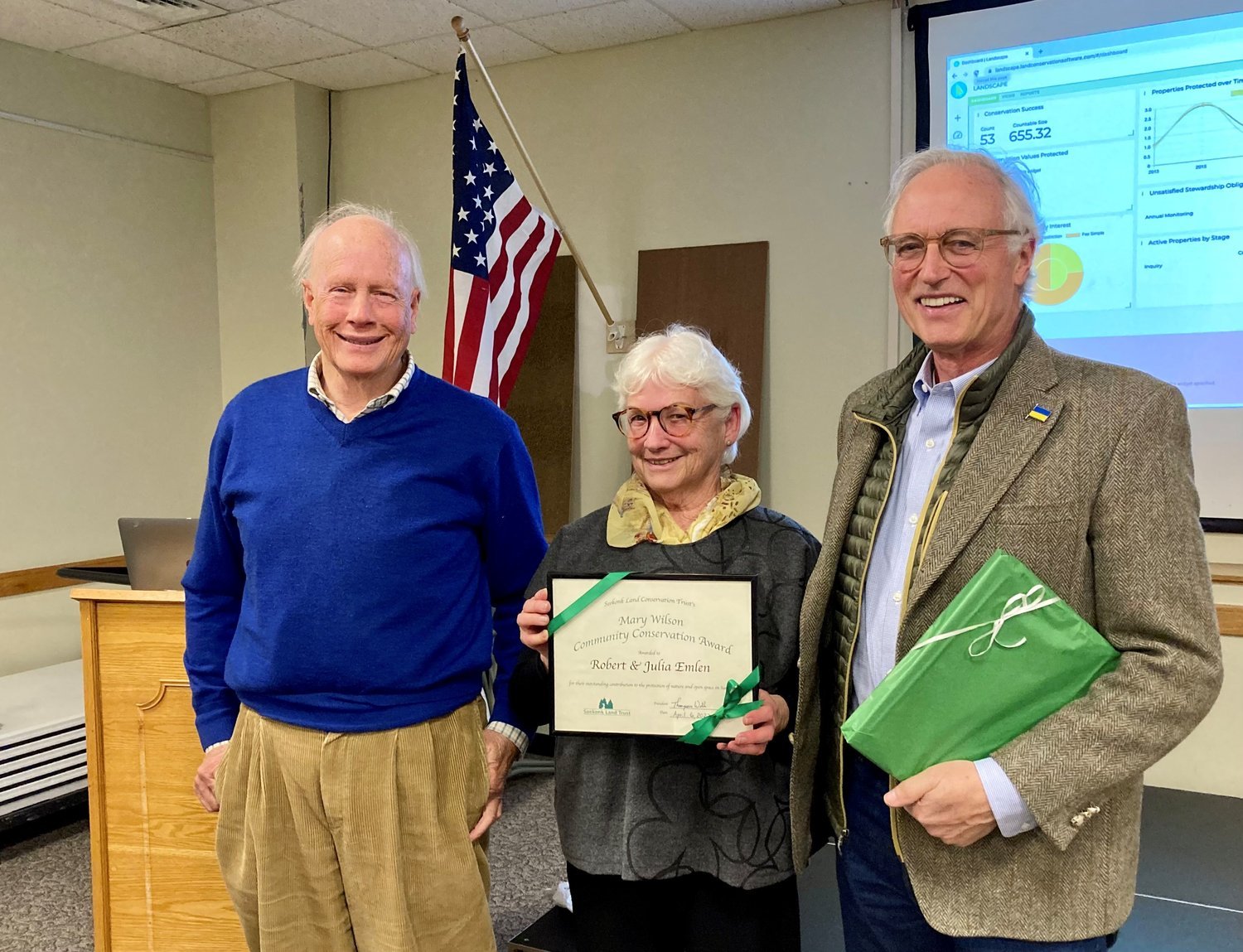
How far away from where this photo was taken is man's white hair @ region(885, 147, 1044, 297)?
1.24 m

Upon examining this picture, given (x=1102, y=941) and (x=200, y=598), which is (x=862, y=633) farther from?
(x=200, y=598)

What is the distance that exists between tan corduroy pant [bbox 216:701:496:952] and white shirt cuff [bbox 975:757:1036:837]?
2.75ft

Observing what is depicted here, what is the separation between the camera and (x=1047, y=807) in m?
1.08

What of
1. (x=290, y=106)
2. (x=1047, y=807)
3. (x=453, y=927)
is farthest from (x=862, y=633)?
(x=290, y=106)

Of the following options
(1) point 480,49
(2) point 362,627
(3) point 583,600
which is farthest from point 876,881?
(1) point 480,49

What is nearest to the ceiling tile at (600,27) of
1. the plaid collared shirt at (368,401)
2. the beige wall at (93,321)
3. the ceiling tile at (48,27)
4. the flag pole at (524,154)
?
the flag pole at (524,154)

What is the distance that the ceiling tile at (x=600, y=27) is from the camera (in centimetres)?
369

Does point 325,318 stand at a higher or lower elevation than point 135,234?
lower

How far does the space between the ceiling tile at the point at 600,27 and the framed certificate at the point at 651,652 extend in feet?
9.30

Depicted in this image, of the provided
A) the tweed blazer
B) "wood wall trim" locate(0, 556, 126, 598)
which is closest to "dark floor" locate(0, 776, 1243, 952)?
"wood wall trim" locate(0, 556, 126, 598)

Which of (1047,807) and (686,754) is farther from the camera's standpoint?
(686,754)

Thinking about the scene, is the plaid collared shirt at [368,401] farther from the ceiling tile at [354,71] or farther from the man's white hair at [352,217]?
the ceiling tile at [354,71]

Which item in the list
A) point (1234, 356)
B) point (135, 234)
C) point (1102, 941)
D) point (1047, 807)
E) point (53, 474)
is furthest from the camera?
point (135, 234)

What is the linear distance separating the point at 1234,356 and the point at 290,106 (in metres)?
3.81
